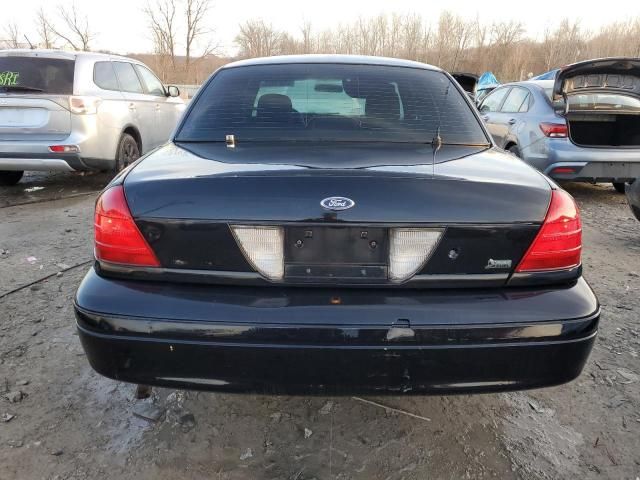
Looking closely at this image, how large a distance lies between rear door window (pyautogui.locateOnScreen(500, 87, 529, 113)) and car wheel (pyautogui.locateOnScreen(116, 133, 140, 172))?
529cm

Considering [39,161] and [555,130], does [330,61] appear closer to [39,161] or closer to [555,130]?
[555,130]

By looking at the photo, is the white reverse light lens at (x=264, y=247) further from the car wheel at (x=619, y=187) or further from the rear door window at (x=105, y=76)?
the car wheel at (x=619, y=187)

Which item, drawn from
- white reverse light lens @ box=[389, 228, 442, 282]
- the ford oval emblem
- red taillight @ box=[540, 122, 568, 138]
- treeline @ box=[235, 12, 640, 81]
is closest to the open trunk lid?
red taillight @ box=[540, 122, 568, 138]

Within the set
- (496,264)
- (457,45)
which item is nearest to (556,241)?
(496,264)

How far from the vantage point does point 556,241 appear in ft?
5.75

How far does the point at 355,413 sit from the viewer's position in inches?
90.8

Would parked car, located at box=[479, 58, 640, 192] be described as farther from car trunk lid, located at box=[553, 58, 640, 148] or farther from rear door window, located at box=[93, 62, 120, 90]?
rear door window, located at box=[93, 62, 120, 90]

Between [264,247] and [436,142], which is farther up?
[436,142]

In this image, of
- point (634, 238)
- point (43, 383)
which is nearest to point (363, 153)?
point (43, 383)

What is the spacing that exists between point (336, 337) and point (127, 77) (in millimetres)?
7105

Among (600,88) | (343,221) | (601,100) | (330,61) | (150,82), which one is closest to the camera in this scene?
(343,221)

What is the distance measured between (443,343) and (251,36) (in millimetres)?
42079

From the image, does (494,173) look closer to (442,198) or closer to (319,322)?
(442,198)

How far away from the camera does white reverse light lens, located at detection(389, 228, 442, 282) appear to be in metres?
1.66
